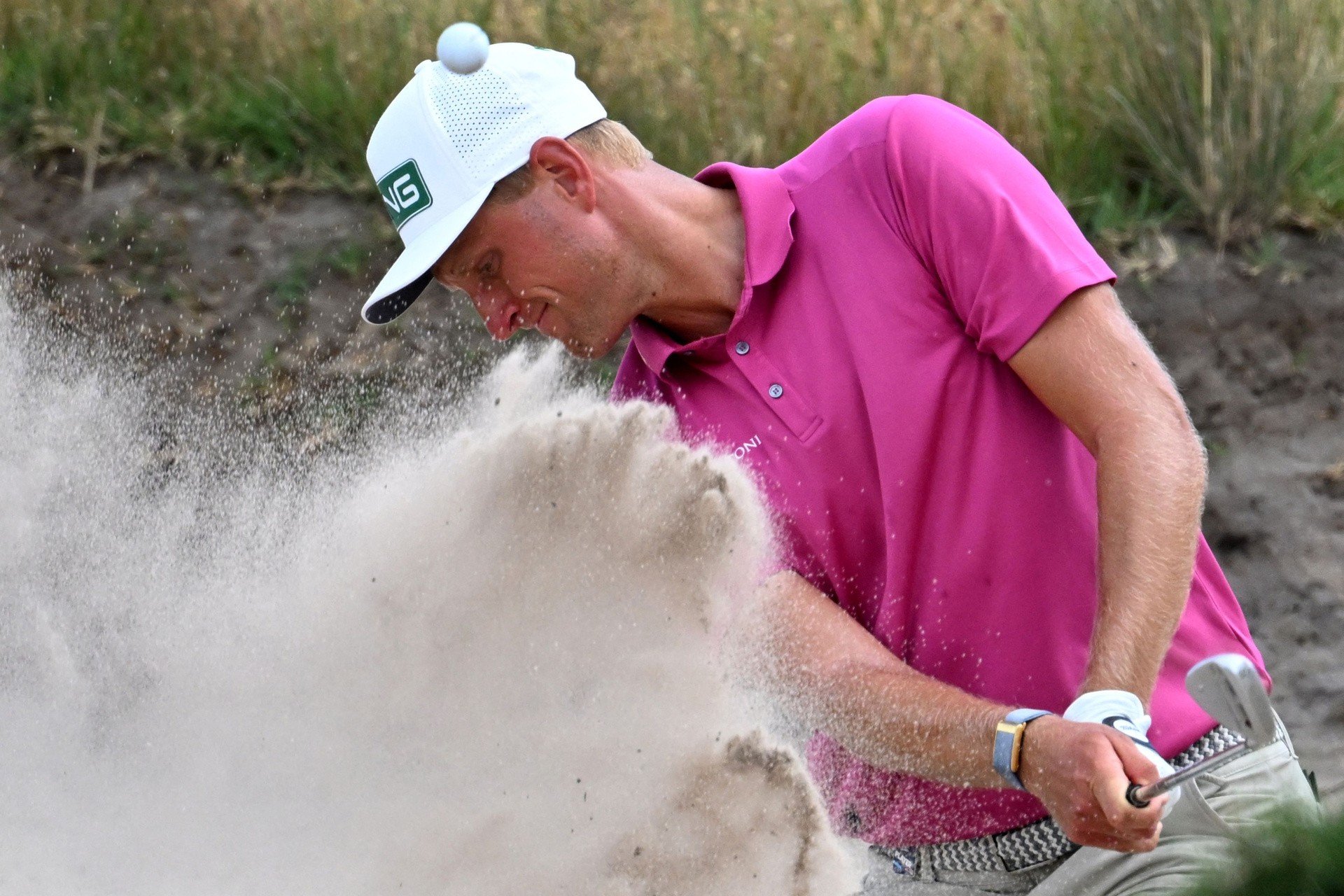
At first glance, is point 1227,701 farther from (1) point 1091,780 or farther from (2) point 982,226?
(2) point 982,226

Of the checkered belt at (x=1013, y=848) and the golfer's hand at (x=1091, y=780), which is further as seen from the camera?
the checkered belt at (x=1013, y=848)

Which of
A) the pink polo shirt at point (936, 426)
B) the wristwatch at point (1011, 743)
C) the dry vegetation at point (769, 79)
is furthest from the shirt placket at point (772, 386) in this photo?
the dry vegetation at point (769, 79)

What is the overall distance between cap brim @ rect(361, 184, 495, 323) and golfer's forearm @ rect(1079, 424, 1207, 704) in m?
1.06

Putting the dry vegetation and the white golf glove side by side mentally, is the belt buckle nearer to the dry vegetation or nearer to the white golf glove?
the white golf glove

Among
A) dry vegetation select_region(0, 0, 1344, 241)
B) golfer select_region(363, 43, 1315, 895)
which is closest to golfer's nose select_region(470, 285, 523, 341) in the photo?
golfer select_region(363, 43, 1315, 895)

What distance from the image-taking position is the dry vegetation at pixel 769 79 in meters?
5.18

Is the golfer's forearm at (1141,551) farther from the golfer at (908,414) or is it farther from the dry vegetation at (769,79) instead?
the dry vegetation at (769,79)

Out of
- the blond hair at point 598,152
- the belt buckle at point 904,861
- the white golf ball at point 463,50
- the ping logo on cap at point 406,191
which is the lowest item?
the belt buckle at point 904,861

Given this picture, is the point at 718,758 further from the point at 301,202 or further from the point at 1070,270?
the point at 301,202

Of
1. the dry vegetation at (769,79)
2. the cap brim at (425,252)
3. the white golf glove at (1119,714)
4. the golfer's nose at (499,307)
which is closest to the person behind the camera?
the white golf glove at (1119,714)

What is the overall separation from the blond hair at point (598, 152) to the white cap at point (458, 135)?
0.06ft

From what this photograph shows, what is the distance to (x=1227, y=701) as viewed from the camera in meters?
1.89

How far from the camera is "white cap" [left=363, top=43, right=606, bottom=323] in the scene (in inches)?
100

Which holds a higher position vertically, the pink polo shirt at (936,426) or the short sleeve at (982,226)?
the short sleeve at (982,226)
